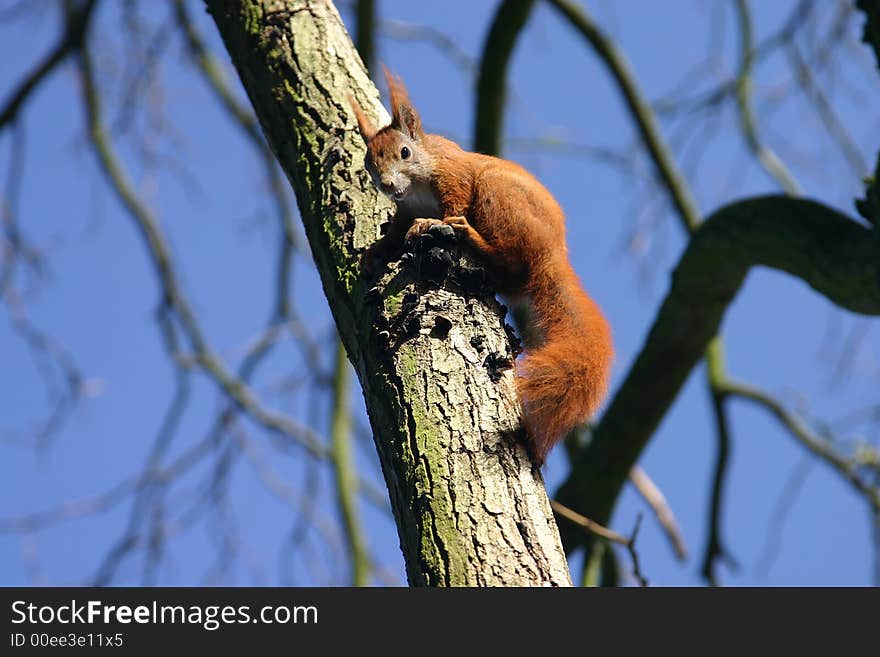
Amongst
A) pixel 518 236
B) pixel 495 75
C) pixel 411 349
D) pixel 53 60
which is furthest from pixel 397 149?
pixel 53 60

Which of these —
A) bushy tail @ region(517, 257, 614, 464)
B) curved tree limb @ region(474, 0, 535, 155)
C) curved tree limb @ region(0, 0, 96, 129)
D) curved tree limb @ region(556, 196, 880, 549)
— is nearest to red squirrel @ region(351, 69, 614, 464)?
bushy tail @ region(517, 257, 614, 464)

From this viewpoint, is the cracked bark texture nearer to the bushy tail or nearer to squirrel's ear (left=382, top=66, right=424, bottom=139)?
the bushy tail

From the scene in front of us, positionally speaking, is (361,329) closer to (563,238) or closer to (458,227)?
(458,227)

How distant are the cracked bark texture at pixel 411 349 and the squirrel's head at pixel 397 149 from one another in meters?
0.06

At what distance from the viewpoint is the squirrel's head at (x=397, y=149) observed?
282 centimetres

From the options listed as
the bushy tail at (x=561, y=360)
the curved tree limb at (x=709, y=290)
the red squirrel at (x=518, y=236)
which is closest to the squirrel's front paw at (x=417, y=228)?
the red squirrel at (x=518, y=236)

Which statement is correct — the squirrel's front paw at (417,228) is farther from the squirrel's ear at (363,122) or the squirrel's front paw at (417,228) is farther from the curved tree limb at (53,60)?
the curved tree limb at (53,60)

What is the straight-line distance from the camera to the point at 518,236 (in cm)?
297

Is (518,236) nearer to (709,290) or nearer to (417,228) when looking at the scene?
(417,228)

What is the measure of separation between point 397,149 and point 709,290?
121cm

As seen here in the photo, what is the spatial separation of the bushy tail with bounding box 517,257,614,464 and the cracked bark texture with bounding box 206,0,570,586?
10 cm

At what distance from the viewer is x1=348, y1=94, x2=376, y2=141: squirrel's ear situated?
281 centimetres

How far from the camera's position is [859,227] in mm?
2865

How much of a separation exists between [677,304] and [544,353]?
3.57 ft
